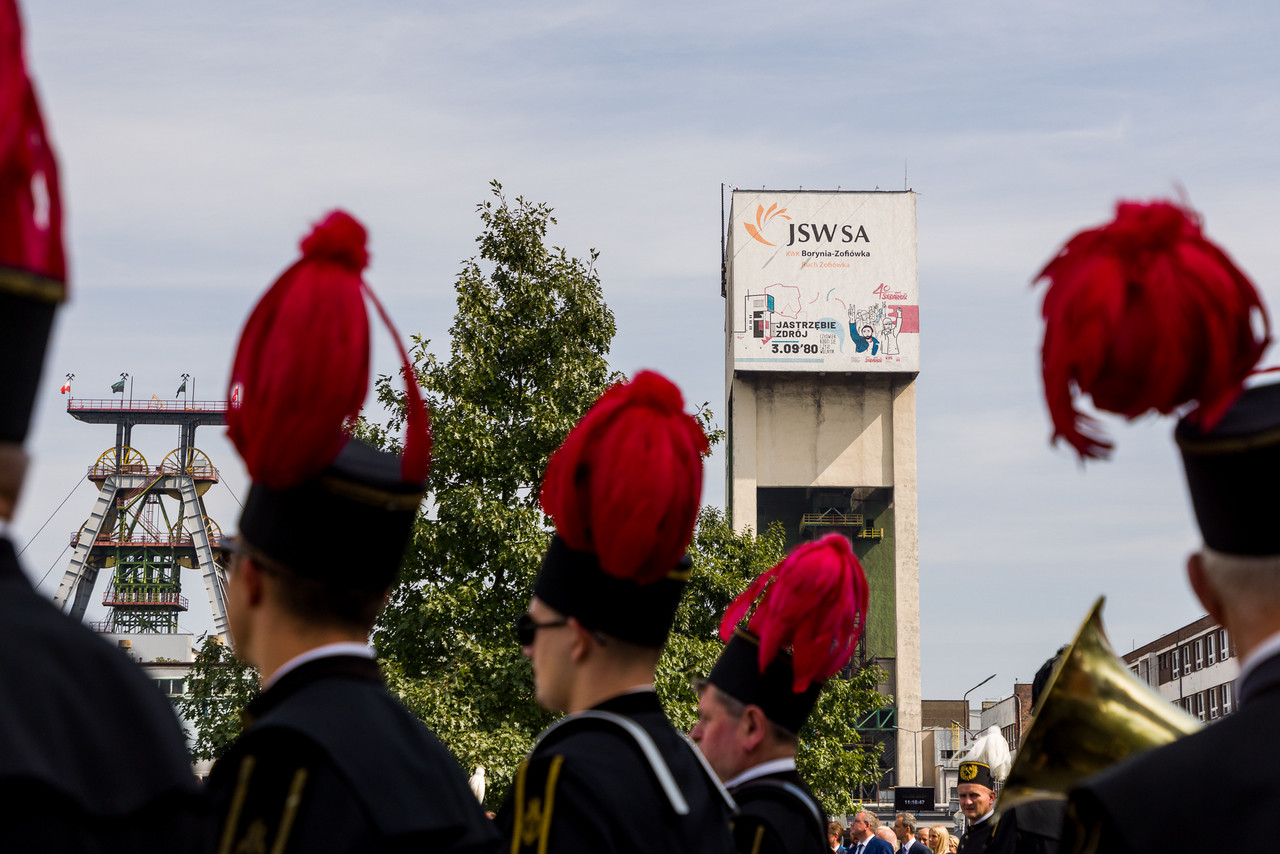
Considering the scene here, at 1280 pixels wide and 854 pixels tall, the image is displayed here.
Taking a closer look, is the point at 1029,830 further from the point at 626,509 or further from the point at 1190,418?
the point at 1190,418

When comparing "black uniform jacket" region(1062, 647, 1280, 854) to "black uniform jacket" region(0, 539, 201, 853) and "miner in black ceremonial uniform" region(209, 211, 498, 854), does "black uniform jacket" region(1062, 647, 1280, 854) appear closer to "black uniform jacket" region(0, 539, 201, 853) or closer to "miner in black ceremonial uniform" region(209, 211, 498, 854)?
"miner in black ceremonial uniform" region(209, 211, 498, 854)

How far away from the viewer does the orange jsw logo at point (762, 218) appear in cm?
7419

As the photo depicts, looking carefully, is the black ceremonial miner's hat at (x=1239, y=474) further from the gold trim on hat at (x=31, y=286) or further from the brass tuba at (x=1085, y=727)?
the gold trim on hat at (x=31, y=286)

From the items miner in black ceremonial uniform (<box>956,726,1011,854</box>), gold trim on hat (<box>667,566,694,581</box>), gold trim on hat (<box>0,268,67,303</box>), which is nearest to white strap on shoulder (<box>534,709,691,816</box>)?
gold trim on hat (<box>667,566,694,581</box>)

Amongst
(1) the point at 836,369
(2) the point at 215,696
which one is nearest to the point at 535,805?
(2) the point at 215,696

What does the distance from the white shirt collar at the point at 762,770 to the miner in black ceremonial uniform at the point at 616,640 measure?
1406 millimetres

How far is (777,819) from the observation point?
4598mm

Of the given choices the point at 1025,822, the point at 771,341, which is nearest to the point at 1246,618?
the point at 1025,822

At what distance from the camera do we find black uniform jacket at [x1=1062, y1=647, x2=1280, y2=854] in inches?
87.1

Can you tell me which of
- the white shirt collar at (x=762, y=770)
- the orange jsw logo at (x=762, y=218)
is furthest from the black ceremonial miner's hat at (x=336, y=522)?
the orange jsw logo at (x=762, y=218)

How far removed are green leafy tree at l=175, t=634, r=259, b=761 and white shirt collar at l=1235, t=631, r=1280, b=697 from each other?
773 inches

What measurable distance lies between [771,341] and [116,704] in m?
71.4

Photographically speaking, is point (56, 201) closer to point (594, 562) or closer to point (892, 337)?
point (594, 562)

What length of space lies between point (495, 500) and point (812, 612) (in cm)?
1231
